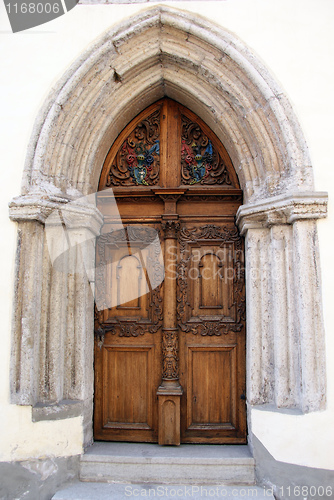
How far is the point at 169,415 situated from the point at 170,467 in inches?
15.3

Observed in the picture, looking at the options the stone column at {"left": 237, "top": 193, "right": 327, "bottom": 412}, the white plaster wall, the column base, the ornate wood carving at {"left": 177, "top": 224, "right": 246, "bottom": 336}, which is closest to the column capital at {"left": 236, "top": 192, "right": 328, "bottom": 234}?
the stone column at {"left": 237, "top": 193, "right": 327, "bottom": 412}

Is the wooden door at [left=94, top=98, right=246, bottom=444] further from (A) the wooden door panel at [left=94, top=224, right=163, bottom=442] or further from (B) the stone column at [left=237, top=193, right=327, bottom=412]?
(B) the stone column at [left=237, top=193, right=327, bottom=412]

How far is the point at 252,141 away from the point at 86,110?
142 centimetres

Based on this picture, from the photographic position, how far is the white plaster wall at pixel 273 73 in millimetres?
2859

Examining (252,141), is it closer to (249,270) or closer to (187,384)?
(249,270)

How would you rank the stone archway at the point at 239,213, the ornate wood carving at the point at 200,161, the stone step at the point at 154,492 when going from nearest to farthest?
the stone step at the point at 154,492, the stone archway at the point at 239,213, the ornate wood carving at the point at 200,161

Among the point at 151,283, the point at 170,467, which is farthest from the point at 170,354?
the point at 170,467

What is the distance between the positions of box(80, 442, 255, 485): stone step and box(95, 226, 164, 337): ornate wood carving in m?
0.98

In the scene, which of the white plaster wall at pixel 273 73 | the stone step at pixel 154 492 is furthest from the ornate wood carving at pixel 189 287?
the stone step at pixel 154 492

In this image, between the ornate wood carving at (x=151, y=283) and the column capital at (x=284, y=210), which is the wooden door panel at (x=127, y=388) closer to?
the ornate wood carving at (x=151, y=283)

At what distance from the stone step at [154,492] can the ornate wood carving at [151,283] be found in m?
1.16

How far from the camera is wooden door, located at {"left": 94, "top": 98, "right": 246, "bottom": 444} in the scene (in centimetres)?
334

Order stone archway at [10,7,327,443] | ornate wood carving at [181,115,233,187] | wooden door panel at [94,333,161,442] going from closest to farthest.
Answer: stone archway at [10,7,327,443]
wooden door panel at [94,333,161,442]
ornate wood carving at [181,115,233,187]

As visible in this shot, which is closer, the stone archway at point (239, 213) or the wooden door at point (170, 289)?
the stone archway at point (239, 213)
